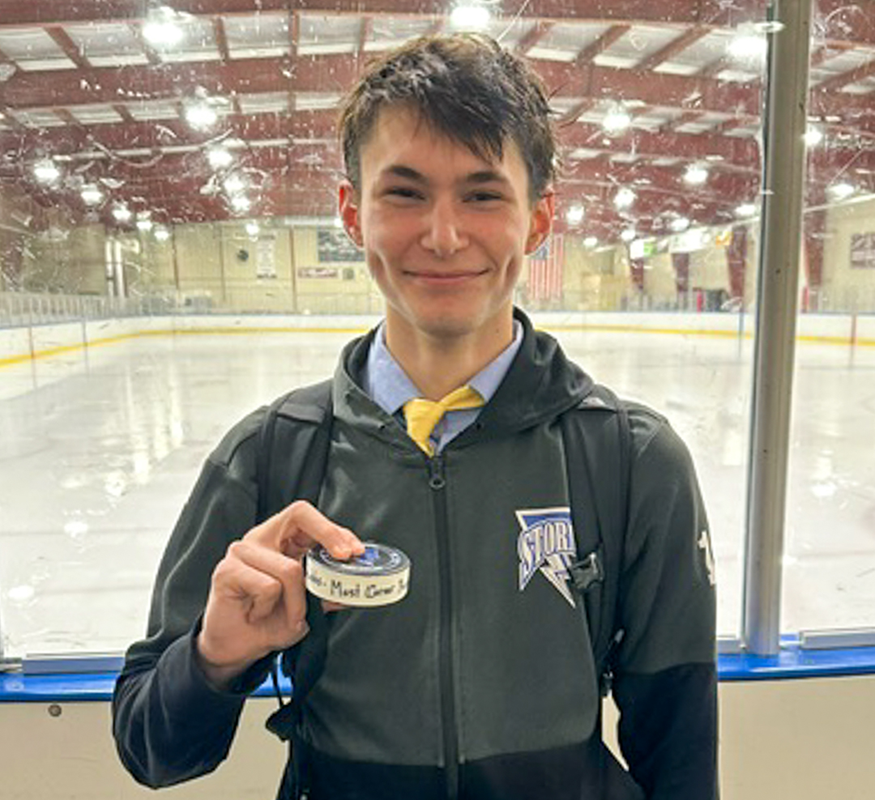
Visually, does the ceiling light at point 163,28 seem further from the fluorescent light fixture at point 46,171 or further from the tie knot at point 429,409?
the tie knot at point 429,409

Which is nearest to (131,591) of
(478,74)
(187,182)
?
(187,182)

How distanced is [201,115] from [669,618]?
1.23 meters

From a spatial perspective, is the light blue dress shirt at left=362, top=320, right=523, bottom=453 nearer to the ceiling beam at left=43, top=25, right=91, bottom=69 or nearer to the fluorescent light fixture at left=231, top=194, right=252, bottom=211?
the fluorescent light fixture at left=231, top=194, right=252, bottom=211

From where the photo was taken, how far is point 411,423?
0.68 m

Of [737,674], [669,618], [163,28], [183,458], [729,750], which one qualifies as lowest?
[729,750]

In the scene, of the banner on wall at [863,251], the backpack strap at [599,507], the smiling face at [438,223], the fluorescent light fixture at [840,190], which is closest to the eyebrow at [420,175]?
the smiling face at [438,223]

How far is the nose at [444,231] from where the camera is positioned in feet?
2.00

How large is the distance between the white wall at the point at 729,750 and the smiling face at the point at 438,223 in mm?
931

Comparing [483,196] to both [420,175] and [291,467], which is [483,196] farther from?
[291,467]

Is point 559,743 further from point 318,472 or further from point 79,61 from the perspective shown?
point 79,61

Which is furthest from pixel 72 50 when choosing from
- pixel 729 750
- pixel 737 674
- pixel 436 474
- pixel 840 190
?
pixel 729 750

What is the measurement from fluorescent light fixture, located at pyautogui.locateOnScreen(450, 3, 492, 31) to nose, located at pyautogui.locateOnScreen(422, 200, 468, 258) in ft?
2.82

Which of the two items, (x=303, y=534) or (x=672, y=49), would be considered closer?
(x=303, y=534)

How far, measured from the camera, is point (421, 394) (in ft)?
2.28
